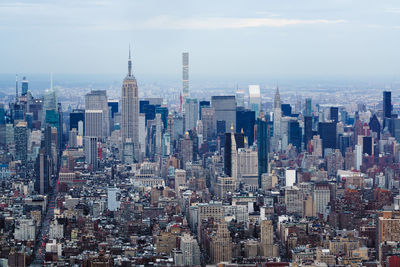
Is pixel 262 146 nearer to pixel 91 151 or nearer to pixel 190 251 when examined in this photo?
pixel 91 151

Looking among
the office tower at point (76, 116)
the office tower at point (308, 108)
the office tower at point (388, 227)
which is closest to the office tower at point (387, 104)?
the office tower at point (308, 108)

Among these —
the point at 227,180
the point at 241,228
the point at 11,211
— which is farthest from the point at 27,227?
the point at 227,180

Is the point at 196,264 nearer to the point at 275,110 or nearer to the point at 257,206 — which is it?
the point at 257,206

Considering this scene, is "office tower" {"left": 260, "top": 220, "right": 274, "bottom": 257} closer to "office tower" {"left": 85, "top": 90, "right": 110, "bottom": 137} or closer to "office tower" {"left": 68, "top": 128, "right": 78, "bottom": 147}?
"office tower" {"left": 68, "top": 128, "right": 78, "bottom": 147}

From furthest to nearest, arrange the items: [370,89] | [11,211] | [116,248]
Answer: [370,89] < [11,211] < [116,248]

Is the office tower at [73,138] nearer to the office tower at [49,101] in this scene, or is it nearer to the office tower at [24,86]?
the office tower at [49,101]

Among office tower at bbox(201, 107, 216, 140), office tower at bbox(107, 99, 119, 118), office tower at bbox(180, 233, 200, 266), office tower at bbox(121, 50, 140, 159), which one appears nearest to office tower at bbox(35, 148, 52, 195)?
office tower at bbox(121, 50, 140, 159)
